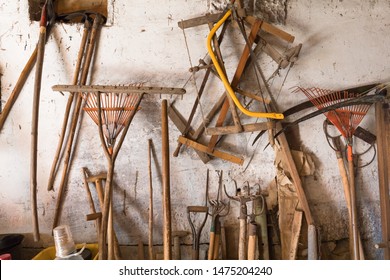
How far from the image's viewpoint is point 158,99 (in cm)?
202

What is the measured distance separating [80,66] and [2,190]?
39.0 inches

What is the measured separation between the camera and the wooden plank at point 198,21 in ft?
6.09

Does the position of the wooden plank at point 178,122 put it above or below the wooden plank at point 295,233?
above

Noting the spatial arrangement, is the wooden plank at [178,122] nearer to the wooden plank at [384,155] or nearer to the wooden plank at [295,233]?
the wooden plank at [295,233]

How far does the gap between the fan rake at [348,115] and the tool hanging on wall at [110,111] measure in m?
0.94

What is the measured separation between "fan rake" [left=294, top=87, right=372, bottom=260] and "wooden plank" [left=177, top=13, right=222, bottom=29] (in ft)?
2.38

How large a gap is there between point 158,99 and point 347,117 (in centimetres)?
126

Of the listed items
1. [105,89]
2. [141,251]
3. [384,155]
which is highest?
[105,89]

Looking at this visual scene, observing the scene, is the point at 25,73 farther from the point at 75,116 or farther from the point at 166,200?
the point at 166,200

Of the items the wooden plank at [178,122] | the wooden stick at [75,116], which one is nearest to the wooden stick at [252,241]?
the wooden plank at [178,122]

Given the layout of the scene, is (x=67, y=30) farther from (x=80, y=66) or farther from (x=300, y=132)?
(x=300, y=132)

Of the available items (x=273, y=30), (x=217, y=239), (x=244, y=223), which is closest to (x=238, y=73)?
(x=273, y=30)
